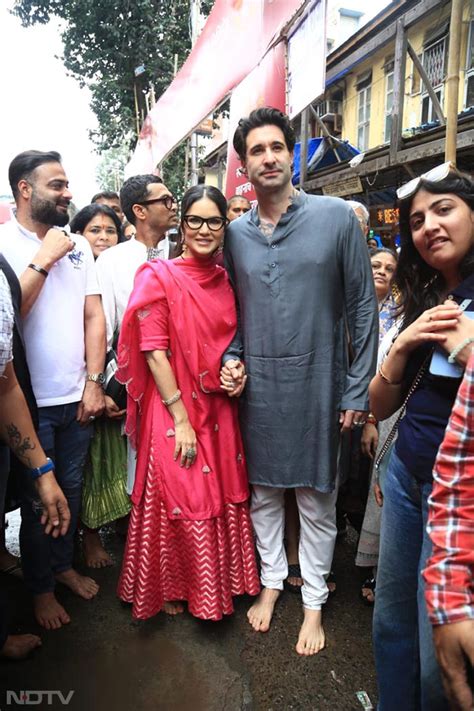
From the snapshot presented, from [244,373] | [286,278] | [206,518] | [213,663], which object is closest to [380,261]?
[286,278]

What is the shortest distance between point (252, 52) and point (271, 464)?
11.7ft

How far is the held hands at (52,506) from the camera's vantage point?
1588mm

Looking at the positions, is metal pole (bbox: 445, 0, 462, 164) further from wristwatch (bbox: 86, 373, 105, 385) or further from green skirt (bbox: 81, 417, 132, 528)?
green skirt (bbox: 81, 417, 132, 528)

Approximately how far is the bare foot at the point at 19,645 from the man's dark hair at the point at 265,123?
89.4 inches

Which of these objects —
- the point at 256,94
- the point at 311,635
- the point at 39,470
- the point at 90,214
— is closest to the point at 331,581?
the point at 311,635

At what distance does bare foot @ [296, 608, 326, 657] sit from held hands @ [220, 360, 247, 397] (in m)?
1.04

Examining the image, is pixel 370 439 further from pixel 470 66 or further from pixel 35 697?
pixel 470 66

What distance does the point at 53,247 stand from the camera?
196 centimetres

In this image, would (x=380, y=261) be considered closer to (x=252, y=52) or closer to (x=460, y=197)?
(x=460, y=197)

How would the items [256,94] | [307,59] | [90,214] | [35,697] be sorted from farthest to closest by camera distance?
1. [256,94]
2. [90,214]
3. [307,59]
4. [35,697]

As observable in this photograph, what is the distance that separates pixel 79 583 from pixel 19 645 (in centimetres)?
43

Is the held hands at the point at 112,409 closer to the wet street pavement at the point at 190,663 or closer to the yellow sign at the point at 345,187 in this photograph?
the wet street pavement at the point at 190,663

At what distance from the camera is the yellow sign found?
6792 millimetres

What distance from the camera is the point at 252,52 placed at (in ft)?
12.5
